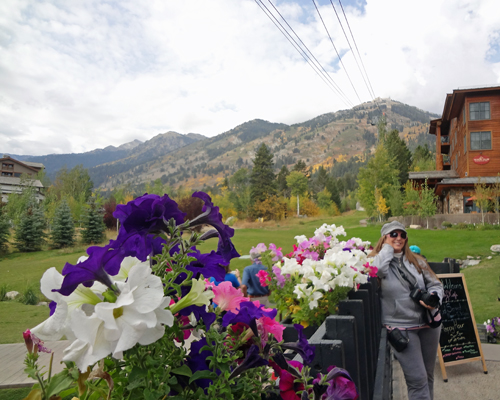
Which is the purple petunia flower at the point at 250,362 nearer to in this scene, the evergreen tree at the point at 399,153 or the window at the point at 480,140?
the window at the point at 480,140

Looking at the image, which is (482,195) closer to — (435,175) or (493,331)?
(435,175)

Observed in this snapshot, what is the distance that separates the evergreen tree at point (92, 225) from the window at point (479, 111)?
28892 mm

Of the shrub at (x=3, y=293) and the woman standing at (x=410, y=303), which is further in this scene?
the shrub at (x=3, y=293)

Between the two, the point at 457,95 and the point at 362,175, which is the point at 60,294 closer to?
the point at 457,95

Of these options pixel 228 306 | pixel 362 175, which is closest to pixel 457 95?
pixel 362 175

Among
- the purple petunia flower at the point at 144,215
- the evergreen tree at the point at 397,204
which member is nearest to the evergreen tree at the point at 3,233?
the purple petunia flower at the point at 144,215

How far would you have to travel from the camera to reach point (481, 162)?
78.7 feet

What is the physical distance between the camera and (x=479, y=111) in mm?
23953

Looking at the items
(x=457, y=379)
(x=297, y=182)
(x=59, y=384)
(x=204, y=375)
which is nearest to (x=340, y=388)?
(x=204, y=375)

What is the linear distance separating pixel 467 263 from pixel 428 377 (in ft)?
42.6

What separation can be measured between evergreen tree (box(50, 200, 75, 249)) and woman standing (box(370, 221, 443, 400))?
92.9ft

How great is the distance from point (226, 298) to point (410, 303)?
3111mm

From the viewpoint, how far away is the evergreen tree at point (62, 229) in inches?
Result: 1073

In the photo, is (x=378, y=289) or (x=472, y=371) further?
(x=472, y=371)
